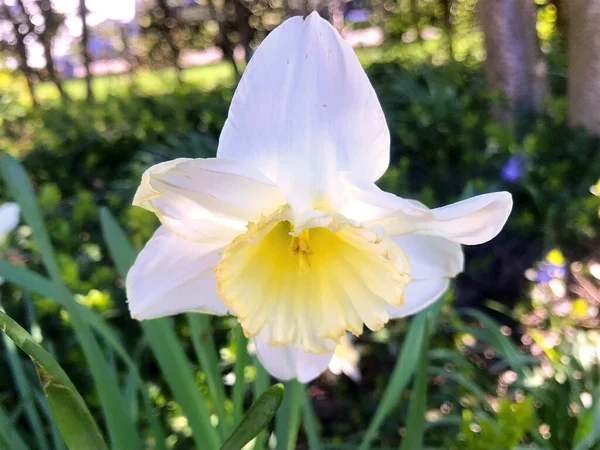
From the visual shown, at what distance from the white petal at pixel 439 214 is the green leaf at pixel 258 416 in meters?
0.21

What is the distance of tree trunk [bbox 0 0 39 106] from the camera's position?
3561 mm

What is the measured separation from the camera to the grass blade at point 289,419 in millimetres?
693

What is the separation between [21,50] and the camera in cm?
373

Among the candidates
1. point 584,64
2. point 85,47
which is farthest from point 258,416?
point 85,47

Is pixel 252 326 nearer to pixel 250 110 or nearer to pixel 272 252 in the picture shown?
pixel 272 252

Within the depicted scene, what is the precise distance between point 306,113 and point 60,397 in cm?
34

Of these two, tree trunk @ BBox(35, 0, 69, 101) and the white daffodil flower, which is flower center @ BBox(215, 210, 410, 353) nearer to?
the white daffodil flower

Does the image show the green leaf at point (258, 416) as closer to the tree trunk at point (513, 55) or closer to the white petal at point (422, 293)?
the white petal at point (422, 293)

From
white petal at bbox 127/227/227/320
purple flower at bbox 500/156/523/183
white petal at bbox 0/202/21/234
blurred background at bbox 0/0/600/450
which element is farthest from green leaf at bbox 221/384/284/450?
purple flower at bbox 500/156/523/183

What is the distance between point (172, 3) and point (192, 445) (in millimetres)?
4500

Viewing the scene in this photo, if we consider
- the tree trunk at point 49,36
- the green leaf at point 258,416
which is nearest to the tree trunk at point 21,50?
the tree trunk at point 49,36

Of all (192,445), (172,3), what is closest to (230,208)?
(192,445)

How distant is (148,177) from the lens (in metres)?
0.47

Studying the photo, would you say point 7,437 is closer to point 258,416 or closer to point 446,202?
point 258,416
